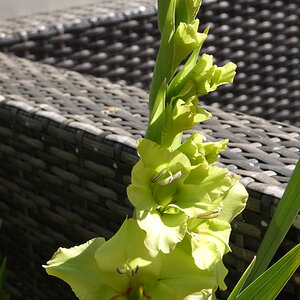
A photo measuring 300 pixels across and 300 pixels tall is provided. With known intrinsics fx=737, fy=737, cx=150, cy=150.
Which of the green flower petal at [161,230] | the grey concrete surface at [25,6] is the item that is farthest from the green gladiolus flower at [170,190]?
the grey concrete surface at [25,6]

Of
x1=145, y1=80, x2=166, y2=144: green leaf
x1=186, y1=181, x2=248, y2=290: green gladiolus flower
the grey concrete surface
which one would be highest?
x1=145, y1=80, x2=166, y2=144: green leaf

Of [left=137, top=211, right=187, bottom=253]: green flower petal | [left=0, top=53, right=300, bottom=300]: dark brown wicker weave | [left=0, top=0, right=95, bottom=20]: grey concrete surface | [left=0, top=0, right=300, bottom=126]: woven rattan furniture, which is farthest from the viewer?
[left=0, top=0, right=95, bottom=20]: grey concrete surface

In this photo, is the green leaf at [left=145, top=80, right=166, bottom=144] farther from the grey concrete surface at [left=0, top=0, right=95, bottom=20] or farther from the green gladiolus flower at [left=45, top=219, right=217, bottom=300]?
the grey concrete surface at [left=0, top=0, right=95, bottom=20]

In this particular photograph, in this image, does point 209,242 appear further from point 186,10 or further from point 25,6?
point 25,6

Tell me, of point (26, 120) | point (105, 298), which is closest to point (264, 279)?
point (105, 298)

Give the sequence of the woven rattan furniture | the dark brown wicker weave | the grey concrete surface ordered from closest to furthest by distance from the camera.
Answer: the dark brown wicker weave → the woven rattan furniture → the grey concrete surface

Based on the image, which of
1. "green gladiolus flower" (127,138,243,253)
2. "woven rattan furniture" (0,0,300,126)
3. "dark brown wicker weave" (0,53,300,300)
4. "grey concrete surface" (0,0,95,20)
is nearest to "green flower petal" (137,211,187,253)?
"green gladiolus flower" (127,138,243,253)

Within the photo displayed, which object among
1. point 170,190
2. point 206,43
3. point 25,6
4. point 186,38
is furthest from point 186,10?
point 25,6

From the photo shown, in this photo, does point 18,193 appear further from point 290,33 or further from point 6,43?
point 290,33
